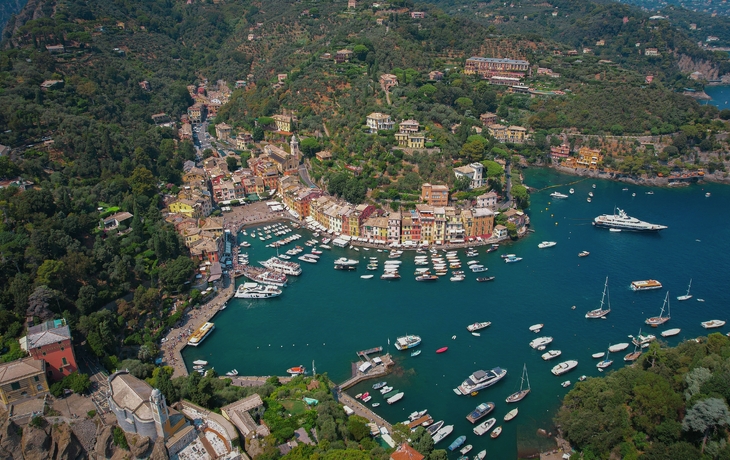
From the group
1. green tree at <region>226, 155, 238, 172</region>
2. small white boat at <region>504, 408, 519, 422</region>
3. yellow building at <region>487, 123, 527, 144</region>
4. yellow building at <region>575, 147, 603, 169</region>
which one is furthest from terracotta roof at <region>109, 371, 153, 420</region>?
yellow building at <region>575, 147, 603, 169</region>

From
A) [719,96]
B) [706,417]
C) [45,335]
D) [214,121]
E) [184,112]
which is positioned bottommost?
[706,417]

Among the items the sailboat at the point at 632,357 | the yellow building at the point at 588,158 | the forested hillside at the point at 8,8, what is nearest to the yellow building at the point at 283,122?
the yellow building at the point at 588,158

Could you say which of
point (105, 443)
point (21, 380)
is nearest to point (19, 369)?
point (21, 380)

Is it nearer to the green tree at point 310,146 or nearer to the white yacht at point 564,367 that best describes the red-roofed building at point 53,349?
the white yacht at point 564,367

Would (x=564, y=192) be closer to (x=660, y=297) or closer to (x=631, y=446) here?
(x=660, y=297)

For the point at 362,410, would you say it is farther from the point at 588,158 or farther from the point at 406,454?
the point at 588,158

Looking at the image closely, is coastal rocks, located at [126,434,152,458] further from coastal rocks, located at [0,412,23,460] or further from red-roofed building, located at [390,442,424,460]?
red-roofed building, located at [390,442,424,460]
